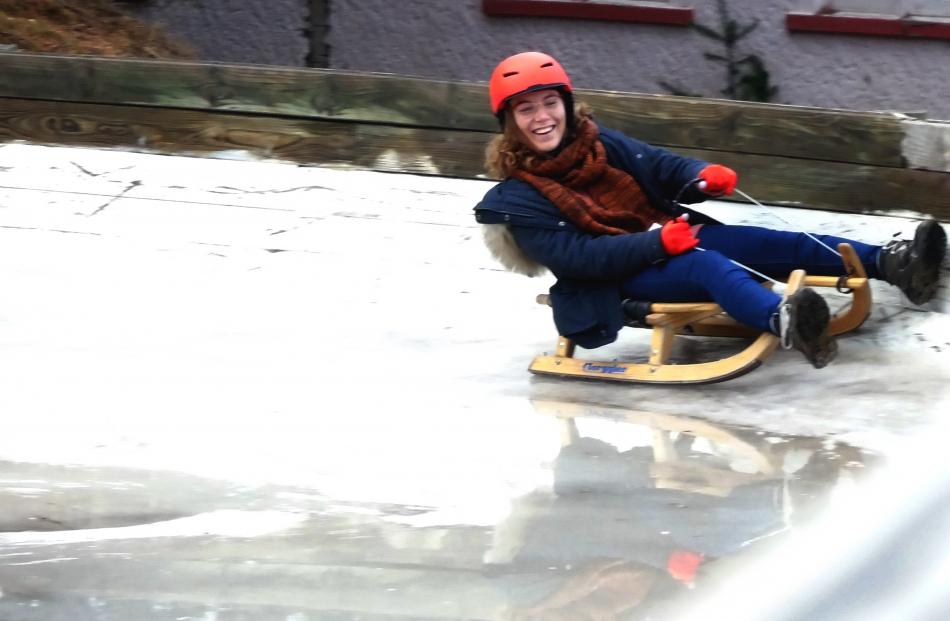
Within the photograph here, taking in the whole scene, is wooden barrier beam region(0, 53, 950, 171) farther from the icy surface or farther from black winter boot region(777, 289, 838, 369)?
black winter boot region(777, 289, 838, 369)

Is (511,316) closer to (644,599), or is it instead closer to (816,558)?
(644,599)

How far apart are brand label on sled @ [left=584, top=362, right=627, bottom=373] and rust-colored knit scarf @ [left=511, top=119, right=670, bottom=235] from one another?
49 centimetres

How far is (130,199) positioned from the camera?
6555mm

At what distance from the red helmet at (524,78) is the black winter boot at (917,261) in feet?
4.21

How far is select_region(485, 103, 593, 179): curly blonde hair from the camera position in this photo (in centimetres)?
463

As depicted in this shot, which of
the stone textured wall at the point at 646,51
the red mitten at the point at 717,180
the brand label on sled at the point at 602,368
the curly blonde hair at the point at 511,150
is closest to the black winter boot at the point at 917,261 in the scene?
the red mitten at the point at 717,180

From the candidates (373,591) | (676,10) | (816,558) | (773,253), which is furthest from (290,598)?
(676,10)

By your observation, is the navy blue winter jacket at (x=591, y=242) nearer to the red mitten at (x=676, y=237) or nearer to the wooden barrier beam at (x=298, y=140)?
the red mitten at (x=676, y=237)

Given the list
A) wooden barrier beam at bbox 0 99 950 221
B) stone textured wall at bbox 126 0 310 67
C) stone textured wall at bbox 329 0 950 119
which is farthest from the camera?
stone textured wall at bbox 126 0 310 67

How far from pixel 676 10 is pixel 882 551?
7117 mm

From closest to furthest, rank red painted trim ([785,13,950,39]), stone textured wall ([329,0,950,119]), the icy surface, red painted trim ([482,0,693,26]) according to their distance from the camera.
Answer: the icy surface, red painted trim ([785,13,950,39]), stone textured wall ([329,0,950,119]), red painted trim ([482,0,693,26])

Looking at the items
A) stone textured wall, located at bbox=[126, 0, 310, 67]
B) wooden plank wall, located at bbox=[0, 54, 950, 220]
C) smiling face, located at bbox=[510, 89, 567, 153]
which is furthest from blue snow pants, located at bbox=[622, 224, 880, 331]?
stone textured wall, located at bbox=[126, 0, 310, 67]

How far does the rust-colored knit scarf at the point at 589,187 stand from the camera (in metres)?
4.57

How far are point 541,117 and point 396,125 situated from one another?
88.2 inches
